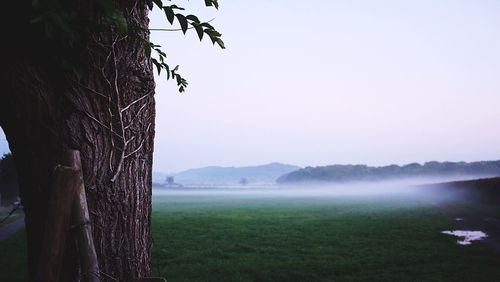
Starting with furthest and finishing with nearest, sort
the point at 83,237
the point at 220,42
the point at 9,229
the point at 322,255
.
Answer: the point at 9,229
the point at 322,255
the point at 220,42
the point at 83,237

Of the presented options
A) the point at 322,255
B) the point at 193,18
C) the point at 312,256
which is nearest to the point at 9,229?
the point at 312,256

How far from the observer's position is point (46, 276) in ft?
7.01

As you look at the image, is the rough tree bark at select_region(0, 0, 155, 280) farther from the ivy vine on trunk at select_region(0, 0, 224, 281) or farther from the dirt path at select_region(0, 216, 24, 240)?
the dirt path at select_region(0, 216, 24, 240)

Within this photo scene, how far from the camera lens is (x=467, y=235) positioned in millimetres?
17922

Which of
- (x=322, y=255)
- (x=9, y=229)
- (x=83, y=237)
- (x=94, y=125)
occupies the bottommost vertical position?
(x=322, y=255)

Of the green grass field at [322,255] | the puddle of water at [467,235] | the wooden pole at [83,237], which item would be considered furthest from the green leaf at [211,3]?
the puddle of water at [467,235]

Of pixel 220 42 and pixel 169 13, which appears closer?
pixel 169 13

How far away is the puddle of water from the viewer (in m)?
16.2

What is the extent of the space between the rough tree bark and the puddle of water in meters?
16.3

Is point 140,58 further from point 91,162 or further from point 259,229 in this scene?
point 259,229

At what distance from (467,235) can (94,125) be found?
1929 centimetres

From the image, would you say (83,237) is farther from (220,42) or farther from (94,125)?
(220,42)

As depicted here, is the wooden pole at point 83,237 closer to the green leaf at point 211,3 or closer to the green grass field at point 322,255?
the green leaf at point 211,3

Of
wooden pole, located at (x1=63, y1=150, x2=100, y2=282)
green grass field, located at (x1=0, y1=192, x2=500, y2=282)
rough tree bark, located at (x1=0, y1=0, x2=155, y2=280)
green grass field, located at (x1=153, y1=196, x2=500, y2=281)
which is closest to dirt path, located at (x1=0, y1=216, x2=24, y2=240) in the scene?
green grass field, located at (x1=0, y1=192, x2=500, y2=282)
